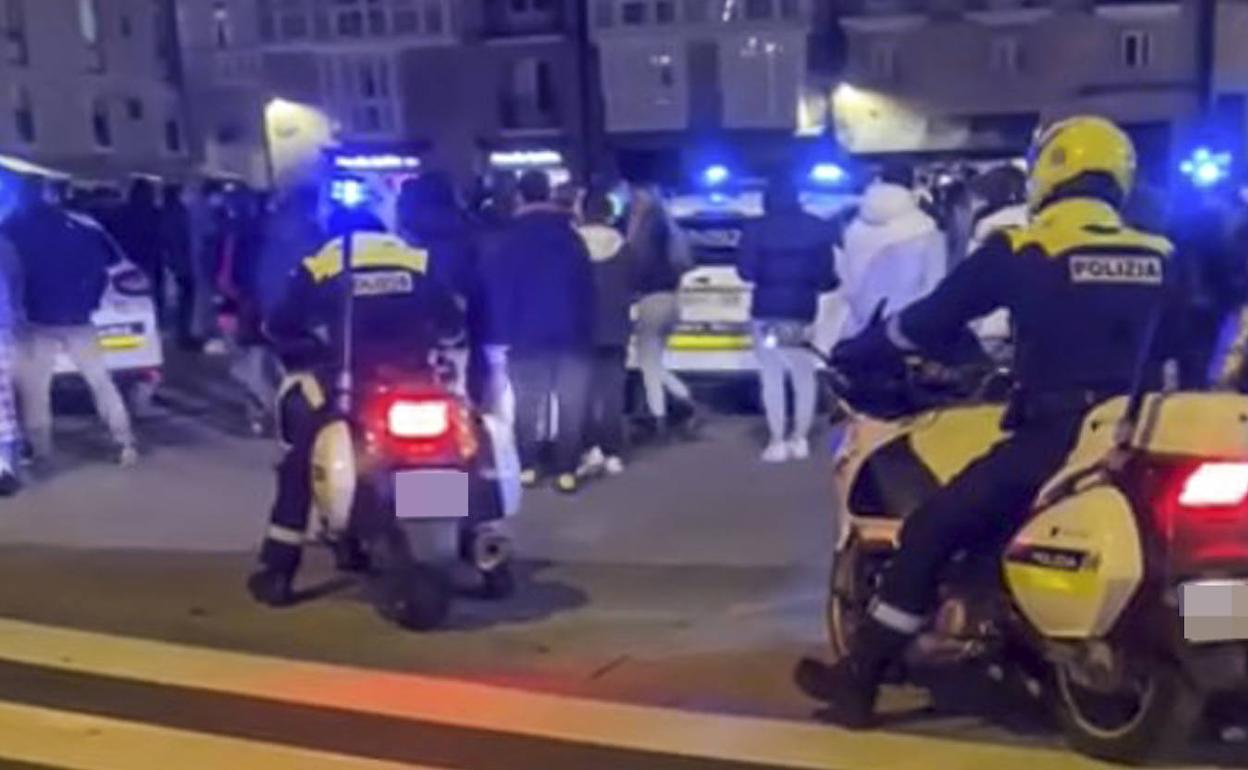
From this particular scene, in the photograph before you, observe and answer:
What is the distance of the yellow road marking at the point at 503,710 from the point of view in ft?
19.4

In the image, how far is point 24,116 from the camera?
20.5 meters

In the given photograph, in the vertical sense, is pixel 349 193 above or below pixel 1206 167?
above

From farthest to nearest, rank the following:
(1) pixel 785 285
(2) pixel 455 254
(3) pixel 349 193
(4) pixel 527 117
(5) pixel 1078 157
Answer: (4) pixel 527 117, (1) pixel 785 285, (2) pixel 455 254, (3) pixel 349 193, (5) pixel 1078 157

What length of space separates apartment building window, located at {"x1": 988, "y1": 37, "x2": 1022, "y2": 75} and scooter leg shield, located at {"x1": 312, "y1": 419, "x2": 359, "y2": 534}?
19.8 metres

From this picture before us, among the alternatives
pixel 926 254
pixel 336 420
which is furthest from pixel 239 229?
pixel 336 420

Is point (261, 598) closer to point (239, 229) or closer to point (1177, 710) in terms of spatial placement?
point (1177, 710)

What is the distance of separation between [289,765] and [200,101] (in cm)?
1801

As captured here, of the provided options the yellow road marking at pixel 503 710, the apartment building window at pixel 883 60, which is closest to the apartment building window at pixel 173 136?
the apartment building window at pixel 883 60

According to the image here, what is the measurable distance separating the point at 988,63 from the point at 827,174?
12.3m

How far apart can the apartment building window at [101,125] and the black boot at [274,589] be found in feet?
44.3

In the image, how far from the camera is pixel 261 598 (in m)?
8.30

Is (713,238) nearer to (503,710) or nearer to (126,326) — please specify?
(126,326)

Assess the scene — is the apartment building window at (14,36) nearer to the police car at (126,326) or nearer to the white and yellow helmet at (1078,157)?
the police car at (126,326)

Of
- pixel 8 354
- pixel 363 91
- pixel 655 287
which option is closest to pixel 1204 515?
pixel 655 287
